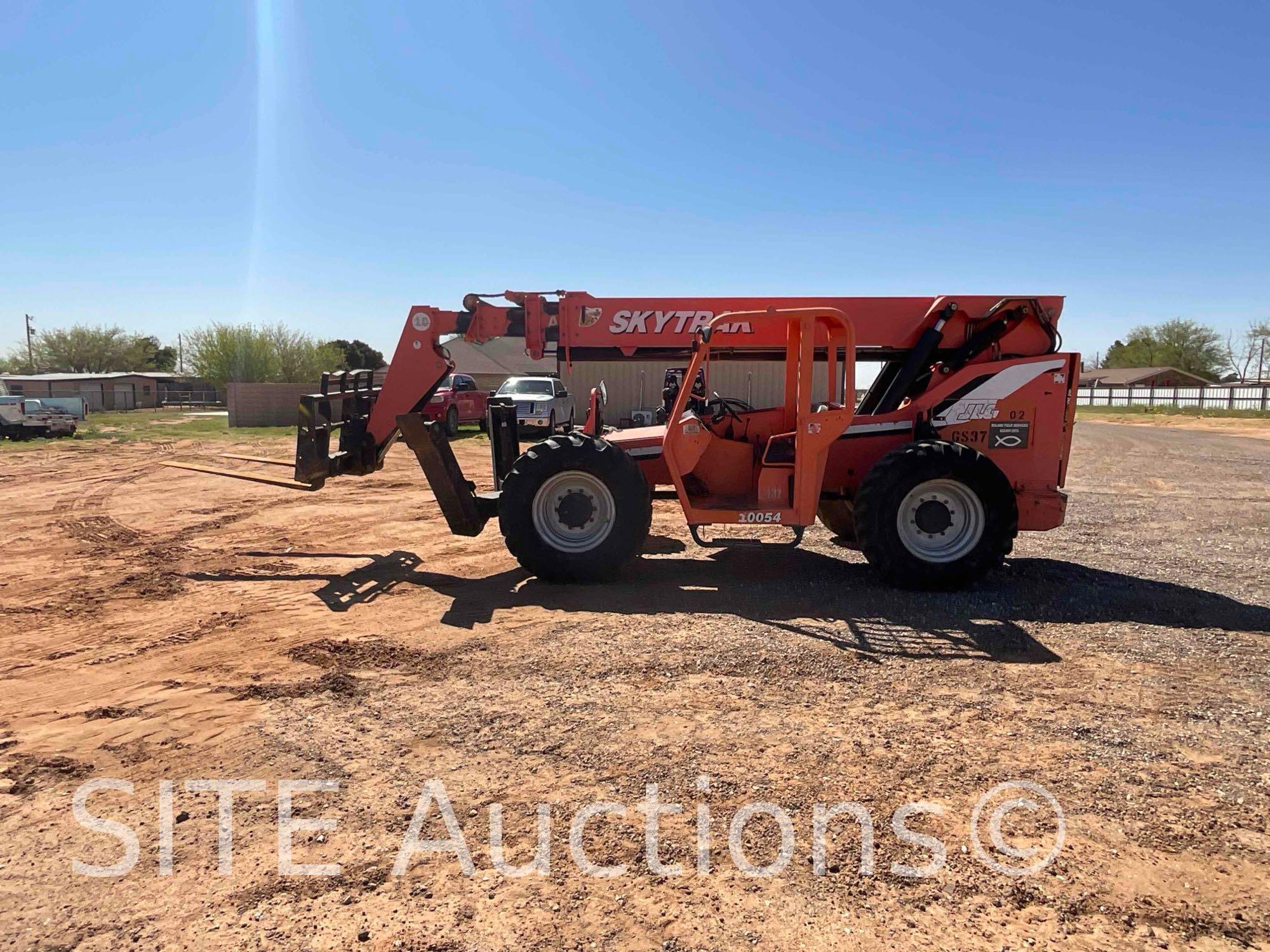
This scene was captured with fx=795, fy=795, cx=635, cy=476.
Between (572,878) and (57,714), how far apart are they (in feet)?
10.6

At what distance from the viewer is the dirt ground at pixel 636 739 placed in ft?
8.97

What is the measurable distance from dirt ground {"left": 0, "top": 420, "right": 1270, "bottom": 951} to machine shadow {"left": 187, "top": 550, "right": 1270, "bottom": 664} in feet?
0.14

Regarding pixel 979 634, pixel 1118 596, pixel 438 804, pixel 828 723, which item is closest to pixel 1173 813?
pixel 828 723

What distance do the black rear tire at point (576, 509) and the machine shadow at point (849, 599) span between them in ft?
0.77

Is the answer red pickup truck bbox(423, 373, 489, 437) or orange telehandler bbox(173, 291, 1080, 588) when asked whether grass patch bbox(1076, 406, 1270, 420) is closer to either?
red pickup truck bbox(423, 373, 489, 437)

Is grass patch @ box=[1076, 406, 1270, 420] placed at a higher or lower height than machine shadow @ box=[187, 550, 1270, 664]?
higher

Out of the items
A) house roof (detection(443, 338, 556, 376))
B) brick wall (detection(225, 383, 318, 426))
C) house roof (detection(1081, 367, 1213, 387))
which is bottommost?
brick wall (detection(225, 383, 318, 426))

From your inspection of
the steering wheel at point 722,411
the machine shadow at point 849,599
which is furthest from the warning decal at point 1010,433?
the steering wheel at point 722,411

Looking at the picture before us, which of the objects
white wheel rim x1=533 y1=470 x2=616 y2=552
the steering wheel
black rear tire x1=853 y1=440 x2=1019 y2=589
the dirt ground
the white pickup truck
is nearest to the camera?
the dirt ground

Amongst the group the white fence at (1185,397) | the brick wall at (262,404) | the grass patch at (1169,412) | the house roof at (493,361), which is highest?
the house roof at (493,361)

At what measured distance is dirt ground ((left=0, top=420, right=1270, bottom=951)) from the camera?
2.73 m

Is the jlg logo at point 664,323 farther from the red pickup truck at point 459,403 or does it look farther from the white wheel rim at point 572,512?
the red pickup truck at point 459,403

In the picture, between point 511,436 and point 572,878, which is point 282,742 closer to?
point 572,878

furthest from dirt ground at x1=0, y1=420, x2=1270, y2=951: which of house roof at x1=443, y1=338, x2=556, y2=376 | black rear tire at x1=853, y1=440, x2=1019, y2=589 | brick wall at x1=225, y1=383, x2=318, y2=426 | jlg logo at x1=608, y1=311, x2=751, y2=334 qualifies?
house roof at x1=443, y1=338, x2=556, y2=376
